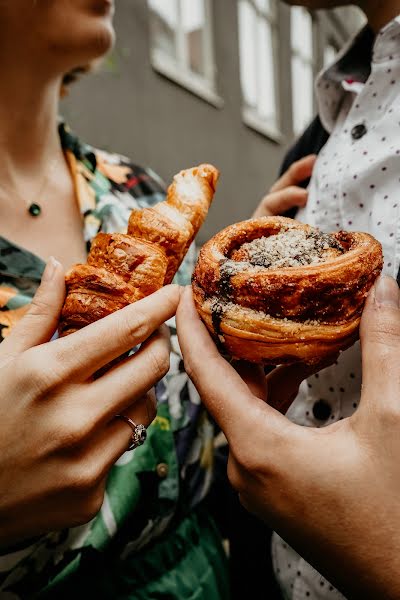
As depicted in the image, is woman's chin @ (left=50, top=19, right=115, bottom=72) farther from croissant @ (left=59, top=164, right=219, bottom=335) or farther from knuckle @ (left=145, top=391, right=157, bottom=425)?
knuckle @ (left=145, top=391, right=157, bottom=425)

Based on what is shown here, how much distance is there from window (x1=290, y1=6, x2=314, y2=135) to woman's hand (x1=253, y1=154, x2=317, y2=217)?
7.04 meters

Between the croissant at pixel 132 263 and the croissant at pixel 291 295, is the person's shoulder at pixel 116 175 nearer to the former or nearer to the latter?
the croissant at pixel 132 263

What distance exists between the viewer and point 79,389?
0.67m

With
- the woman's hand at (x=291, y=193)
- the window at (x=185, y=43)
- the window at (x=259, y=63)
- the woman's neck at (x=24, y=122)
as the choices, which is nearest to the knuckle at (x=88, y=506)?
the woman's hand at (x=291, y=193)

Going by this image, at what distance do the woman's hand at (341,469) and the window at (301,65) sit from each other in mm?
7635

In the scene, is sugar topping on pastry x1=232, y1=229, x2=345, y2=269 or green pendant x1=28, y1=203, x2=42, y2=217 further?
green pendant x1=28, y1=203, x2=42, y2=217

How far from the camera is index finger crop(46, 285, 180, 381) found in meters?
0.65

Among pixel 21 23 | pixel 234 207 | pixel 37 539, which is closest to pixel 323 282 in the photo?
pixel 37 539

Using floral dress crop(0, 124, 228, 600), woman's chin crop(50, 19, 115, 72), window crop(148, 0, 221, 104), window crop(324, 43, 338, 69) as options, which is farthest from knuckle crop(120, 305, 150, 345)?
window crop(324, 43, 338, 69)

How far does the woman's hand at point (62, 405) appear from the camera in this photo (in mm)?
649

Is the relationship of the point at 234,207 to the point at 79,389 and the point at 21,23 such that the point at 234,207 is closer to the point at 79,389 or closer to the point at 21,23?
the point at 21,23

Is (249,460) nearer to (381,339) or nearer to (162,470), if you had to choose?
(381,339)

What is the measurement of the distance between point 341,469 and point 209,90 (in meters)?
5.33

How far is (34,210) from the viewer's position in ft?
3.89
